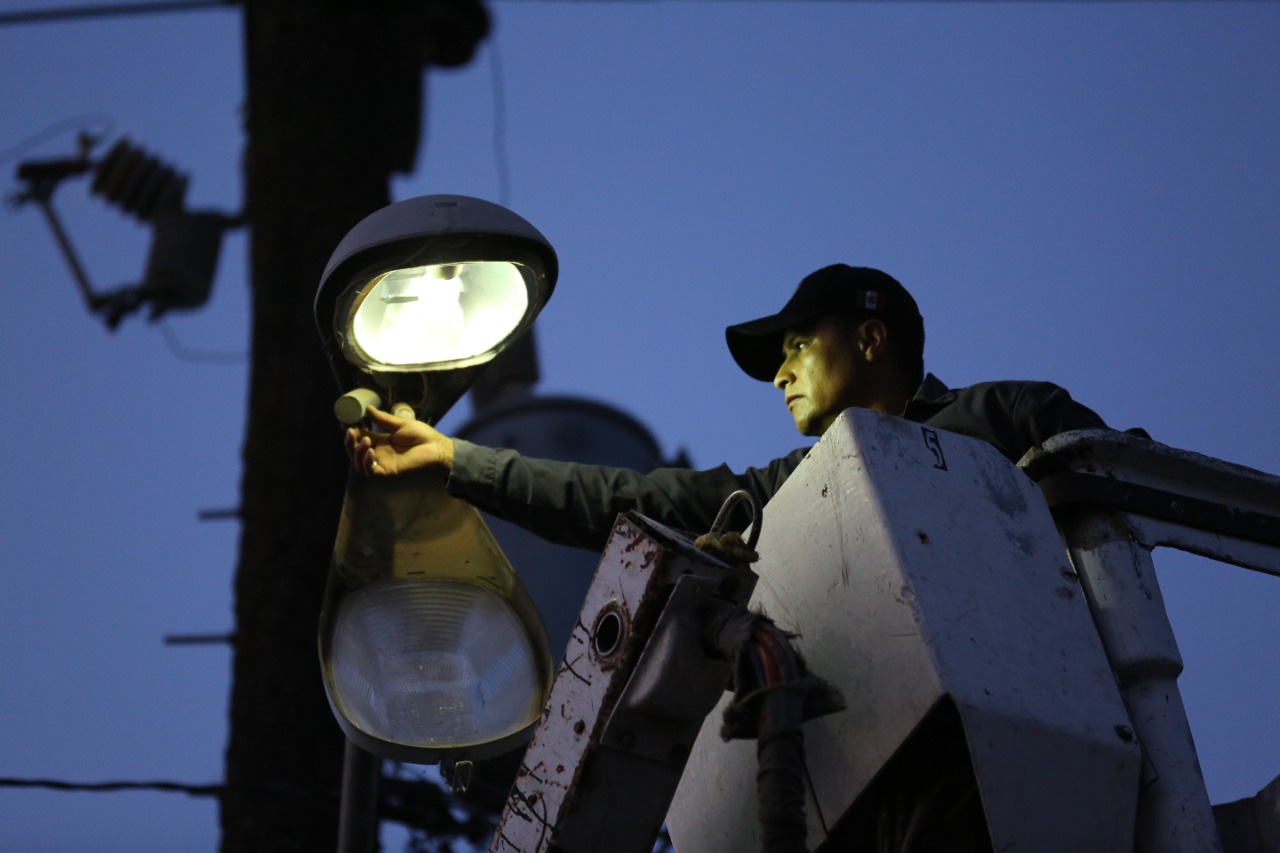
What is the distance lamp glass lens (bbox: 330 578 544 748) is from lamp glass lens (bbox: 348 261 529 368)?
1.24 feet

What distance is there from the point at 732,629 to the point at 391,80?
5.26 m

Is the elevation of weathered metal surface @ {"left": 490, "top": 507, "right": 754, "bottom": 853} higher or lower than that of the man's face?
lower

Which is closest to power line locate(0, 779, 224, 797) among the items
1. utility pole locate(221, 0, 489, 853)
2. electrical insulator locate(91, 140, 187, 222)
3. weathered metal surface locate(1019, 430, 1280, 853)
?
utility pole locate(221, 0, 489, 853)

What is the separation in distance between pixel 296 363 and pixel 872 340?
309cm

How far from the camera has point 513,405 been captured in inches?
283

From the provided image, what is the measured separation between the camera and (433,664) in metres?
2.70

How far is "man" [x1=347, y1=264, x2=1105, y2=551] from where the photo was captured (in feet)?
8.94

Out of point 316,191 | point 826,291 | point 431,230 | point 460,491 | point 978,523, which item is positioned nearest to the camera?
point 978,523

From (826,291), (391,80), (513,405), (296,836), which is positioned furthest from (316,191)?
(826,291)

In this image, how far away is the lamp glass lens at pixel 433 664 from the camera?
264cm

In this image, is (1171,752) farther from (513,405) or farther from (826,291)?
(513,405)

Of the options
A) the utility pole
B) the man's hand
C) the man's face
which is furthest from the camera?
the utility pole

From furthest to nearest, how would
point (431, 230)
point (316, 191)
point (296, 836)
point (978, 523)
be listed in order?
point (316, 191) → point (296, 836) → point (431, 230) → point (978, 523)

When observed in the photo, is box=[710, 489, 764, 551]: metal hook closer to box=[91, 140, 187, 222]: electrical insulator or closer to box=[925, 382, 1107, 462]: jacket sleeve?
box=[925, 382, 1107, 462]: jacket sleeve
